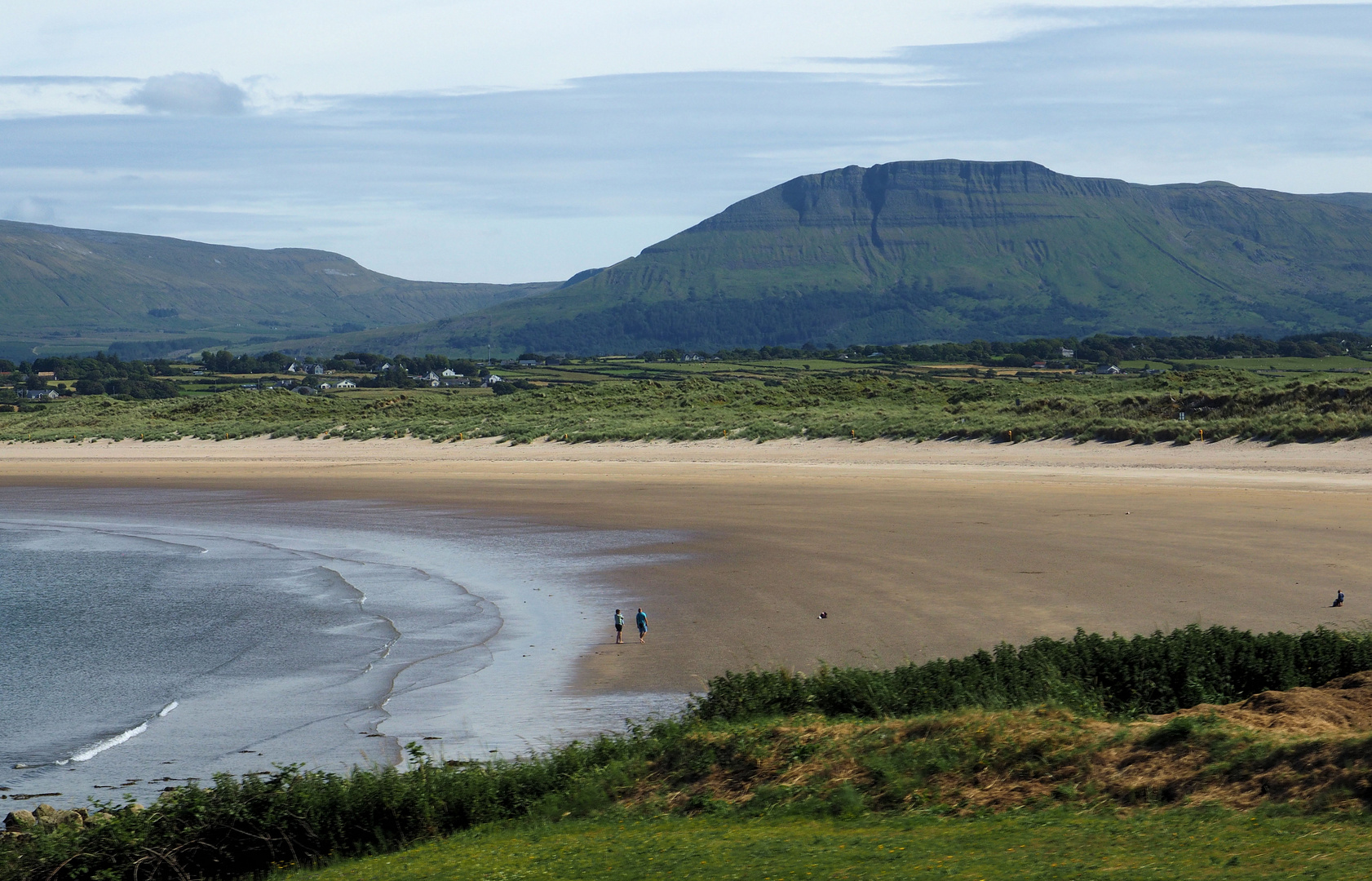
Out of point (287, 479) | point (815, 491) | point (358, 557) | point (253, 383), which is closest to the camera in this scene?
point (358, 557)

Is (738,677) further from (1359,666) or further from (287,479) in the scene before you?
(287,479)

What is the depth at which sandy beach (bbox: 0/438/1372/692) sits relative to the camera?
1670 cm

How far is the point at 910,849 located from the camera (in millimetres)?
7926

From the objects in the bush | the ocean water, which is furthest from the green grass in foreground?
the ocean water

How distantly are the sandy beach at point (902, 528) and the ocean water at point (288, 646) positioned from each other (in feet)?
4.32

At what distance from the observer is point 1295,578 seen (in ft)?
61.2

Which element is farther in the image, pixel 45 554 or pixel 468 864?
pixel 45 554

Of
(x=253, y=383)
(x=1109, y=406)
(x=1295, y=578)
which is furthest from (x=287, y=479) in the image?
(x=253, y=383)

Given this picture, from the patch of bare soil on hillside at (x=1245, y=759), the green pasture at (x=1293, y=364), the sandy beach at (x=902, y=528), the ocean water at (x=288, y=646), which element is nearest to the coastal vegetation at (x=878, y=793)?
the patch of bare soil on hillside at (x=1245, y=759)

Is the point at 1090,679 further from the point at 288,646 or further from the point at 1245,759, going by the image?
the point at 288,646

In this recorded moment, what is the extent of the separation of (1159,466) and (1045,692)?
86.0 feet

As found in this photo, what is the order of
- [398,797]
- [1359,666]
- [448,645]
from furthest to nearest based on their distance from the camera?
[448,645] < [1359,666] < [398,797]

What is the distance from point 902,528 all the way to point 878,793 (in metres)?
17.2

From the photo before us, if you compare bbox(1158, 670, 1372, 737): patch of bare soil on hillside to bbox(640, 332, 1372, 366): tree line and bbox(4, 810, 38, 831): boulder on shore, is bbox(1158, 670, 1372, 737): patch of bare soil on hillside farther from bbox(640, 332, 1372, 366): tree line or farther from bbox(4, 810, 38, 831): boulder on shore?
bbox(640, 332, 1372, 366): tree line
